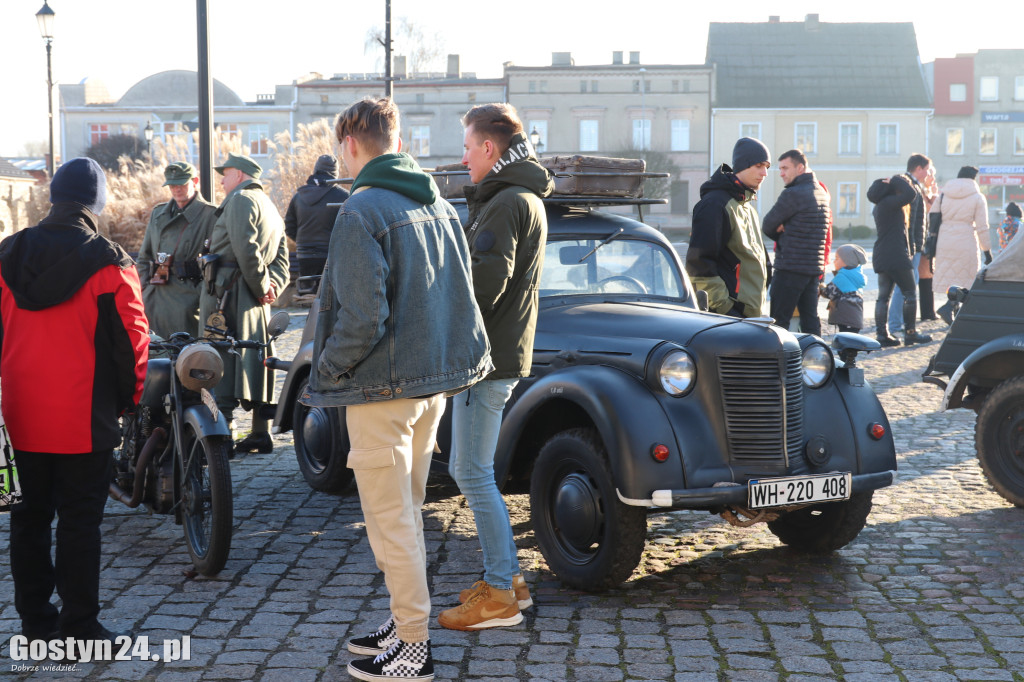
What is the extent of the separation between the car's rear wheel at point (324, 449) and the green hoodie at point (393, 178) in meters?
2.81

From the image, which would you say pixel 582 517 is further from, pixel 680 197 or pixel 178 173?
pixel 680 197

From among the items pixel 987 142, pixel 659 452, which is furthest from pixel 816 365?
pixel 987 142

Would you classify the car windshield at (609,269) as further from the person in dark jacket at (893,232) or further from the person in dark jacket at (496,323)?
the person in dark jacket at (893,232)

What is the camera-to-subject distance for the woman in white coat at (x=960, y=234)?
14.4m

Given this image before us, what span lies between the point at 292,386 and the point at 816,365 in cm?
345

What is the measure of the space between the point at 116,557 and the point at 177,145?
20.4 metres

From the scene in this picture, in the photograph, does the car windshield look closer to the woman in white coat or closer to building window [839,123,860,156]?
the woman in white coat

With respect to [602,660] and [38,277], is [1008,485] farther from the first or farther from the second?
[38,277]

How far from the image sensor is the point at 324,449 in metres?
6.70

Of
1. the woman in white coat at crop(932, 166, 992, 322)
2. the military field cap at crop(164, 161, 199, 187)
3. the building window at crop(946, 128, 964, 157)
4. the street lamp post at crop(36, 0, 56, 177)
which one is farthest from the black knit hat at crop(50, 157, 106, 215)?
the building window at crop(946, 128, 964, 157)

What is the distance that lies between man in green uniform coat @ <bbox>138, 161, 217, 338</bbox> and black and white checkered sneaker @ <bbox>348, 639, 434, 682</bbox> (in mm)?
4628

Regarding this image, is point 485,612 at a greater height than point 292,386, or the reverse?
point 292,386

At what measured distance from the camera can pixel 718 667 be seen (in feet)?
13.2

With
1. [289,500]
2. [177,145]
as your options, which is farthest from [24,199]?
[289,500]
